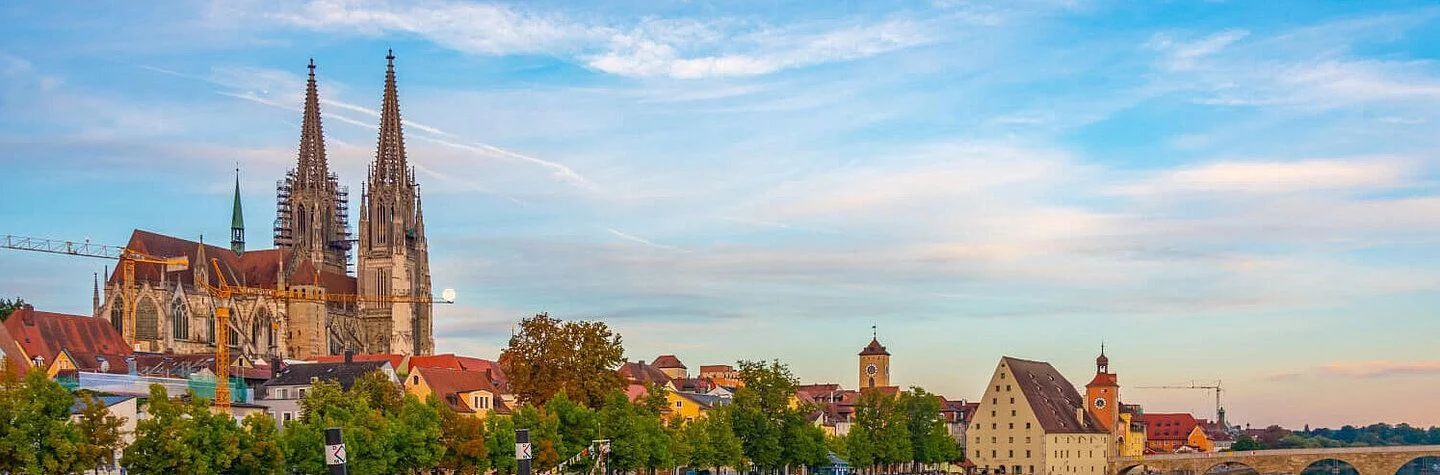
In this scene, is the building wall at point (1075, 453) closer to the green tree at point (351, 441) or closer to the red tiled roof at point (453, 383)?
the red tiled roof at point (453, 383)

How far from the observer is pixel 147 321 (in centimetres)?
16800

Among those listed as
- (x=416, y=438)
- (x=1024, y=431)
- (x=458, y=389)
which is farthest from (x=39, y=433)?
(x=1024, y=431)

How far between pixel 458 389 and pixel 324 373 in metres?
9.11

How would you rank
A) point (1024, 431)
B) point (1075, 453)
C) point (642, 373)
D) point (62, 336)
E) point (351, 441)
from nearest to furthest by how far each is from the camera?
point (351, 441) < point (62, 336) < point (1024, 431) < point (1075, 453) < point (642, 373)


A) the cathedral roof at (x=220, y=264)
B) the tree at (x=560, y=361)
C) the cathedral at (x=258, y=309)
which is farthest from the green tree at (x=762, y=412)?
the cathedral roof at (x=220, y=264)

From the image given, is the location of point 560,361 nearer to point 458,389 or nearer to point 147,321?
point 458,389

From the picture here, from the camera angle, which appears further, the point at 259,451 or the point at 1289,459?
the point at 1289,459

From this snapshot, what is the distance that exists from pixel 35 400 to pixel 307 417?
72.2ft

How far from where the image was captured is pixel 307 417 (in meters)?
83.2

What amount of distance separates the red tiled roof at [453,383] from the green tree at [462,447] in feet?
69.9

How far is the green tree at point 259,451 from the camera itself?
68312mm

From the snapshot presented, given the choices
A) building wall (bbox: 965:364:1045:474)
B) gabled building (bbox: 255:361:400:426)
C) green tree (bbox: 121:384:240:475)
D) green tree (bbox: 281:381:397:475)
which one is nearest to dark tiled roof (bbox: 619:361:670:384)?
building wall (bbox: 965:364:1045:474)

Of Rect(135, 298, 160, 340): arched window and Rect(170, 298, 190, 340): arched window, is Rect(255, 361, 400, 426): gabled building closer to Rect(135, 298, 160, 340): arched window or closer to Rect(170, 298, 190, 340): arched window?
Rect(135, 298, 160, 340): arched window

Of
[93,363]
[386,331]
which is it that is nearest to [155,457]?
[93,363]
